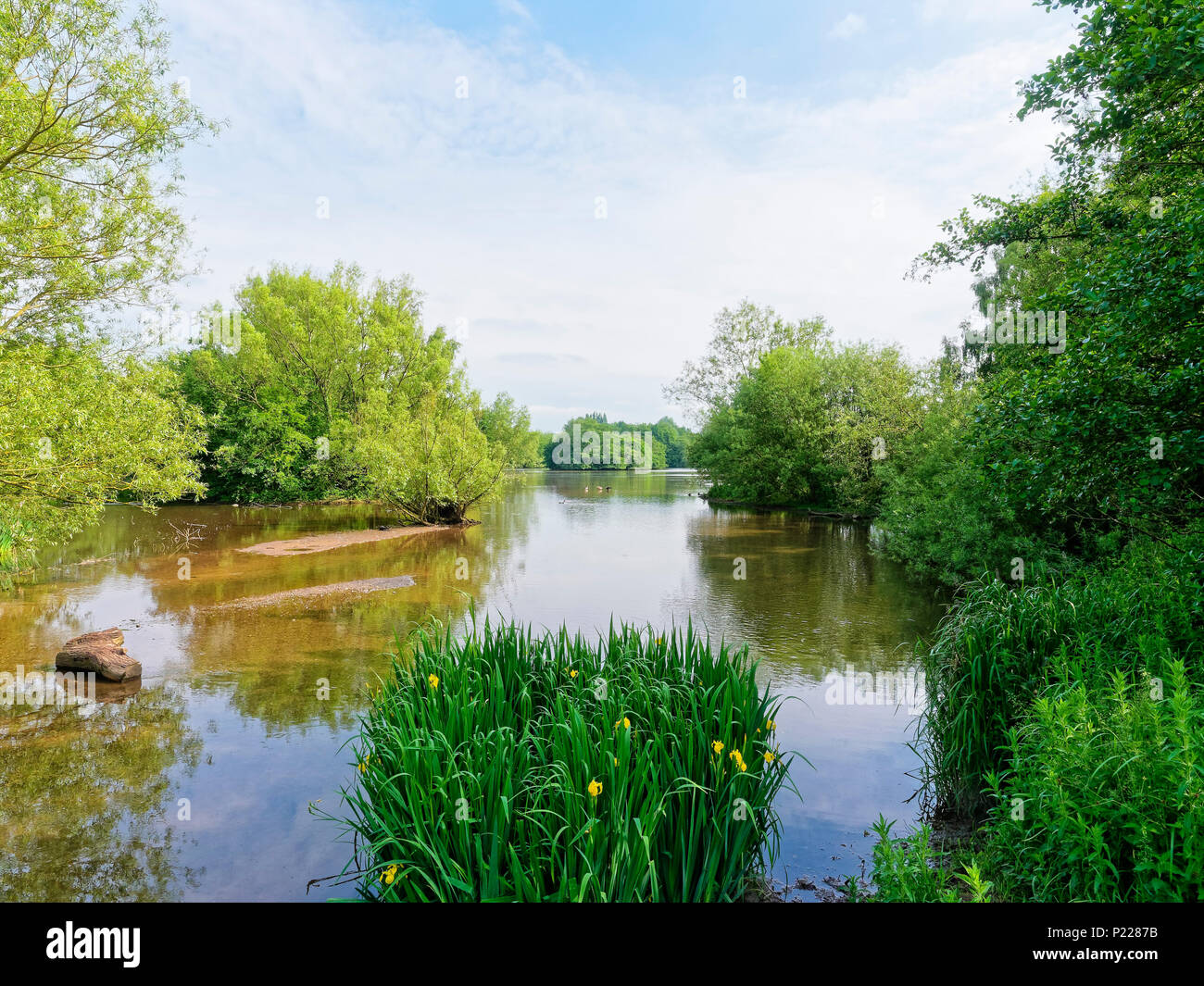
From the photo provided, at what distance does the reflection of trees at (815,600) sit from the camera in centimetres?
1041

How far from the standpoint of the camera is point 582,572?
692 inches

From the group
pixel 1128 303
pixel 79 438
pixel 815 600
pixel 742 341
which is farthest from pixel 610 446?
pixel 1128 303

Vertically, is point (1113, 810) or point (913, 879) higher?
point (1113, 810)

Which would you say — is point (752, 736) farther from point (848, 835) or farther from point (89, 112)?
point (89, 112)

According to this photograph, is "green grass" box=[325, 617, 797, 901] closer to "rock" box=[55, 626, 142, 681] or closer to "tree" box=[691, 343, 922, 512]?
"rock" box=[55, 626, 142, 681]

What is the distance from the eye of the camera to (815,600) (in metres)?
14.1

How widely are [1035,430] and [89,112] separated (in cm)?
1598

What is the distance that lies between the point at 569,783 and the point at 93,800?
4.95m

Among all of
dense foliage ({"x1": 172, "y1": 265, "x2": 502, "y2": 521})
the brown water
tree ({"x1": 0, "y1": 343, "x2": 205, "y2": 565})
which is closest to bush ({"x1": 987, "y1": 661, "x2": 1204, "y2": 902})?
the brown water

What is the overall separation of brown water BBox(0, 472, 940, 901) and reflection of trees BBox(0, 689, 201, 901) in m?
0.02

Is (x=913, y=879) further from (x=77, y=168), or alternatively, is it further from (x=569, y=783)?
(x=77, y=168)

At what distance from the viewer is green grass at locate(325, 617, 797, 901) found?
3512 mm

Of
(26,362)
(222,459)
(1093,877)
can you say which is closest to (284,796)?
(1093,877)
